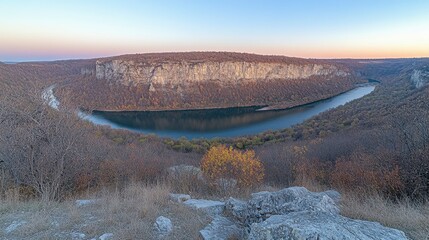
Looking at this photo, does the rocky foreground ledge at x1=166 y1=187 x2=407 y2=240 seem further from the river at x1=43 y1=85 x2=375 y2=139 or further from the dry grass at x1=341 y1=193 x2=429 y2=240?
the river at x1=43 y1=85 x2=375 y2=139

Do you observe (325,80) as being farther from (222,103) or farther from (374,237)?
(374,237)

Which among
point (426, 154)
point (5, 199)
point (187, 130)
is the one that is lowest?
point (187, 130)

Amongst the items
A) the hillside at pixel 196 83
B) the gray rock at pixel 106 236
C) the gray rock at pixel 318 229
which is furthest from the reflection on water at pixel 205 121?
the gray rock at pixel 318 229

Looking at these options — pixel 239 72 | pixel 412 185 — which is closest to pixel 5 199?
pixel 412 185

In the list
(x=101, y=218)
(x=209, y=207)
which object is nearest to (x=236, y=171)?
(x=209, y=207)

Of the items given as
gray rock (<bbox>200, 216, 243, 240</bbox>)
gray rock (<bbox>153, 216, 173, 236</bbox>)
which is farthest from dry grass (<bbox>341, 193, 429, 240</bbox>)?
gray rock (<bbox>153, 216, 173, 236</bbox>)
